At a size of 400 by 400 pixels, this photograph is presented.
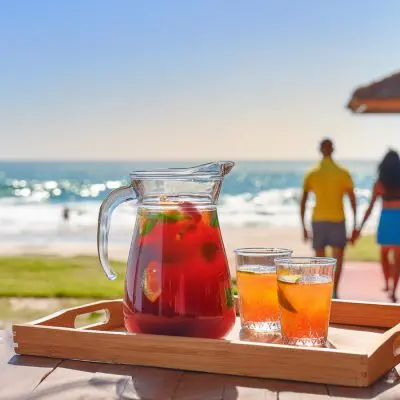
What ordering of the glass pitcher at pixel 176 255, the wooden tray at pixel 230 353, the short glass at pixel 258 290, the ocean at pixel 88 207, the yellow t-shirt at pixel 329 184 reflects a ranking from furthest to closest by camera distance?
1. the ocean at pixel 88 207
2. the yellow t-shirt at pixel 329 184
3. the short glass at pixel 258 290
4. the glass pitcher at pixel 176 255
5. the wooden tray at pixel 230 353

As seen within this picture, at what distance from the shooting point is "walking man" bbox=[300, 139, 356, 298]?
499 cm

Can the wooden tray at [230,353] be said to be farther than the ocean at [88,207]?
No

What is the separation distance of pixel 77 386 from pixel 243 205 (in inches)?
1146

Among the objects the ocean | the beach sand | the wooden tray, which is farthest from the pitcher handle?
the beach sand

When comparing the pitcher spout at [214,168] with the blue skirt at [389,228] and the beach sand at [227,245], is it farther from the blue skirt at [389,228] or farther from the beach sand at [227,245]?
the beach sand at [227,245]

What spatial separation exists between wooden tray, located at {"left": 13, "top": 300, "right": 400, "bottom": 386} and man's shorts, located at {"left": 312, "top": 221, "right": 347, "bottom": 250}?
13.3 ft

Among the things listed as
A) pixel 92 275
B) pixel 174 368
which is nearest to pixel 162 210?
pixel 174 368

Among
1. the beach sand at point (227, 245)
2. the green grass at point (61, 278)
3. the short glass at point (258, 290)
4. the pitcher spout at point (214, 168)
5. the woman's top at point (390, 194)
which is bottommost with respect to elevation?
the beach sand at point (227, 245)

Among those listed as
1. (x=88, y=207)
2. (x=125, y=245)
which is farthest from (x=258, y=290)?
(x=88, y=207)

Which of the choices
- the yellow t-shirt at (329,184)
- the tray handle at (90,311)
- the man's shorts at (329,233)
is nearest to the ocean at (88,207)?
the man's shorts at (329,233)

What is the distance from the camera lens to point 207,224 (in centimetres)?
108

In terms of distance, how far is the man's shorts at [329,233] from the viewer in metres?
5.18

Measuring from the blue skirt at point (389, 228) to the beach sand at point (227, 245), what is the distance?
17.3ft

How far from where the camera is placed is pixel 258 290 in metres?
1.18
